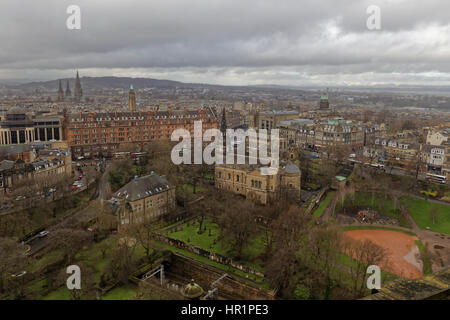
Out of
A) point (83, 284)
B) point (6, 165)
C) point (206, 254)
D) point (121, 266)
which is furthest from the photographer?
point (6, 165)

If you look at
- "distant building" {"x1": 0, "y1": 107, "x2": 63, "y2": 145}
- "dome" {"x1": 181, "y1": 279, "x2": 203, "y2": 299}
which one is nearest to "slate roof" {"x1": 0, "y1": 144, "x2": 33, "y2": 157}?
"distant building" {"x1": 0, "y1": 107, "x2": 63, "y2": 145}

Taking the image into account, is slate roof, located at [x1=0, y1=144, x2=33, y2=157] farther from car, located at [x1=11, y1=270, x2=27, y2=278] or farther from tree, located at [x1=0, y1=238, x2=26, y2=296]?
car, located at [x1=11, y1=270, x2=27, y2=278]

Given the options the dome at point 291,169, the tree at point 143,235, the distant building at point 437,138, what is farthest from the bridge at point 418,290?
the distant building at point 437,138

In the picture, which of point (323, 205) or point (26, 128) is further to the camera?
point (26, 128)

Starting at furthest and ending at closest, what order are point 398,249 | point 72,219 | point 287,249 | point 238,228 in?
point 72,219
point 398,249
point 238,228
point 287,249

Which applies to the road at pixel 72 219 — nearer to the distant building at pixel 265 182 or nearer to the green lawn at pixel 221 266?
the green lawn at pixel 221 266

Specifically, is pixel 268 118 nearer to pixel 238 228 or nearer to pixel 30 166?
pixel 30 166

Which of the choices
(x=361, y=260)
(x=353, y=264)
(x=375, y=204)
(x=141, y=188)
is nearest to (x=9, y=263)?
(x=141, y=188)
